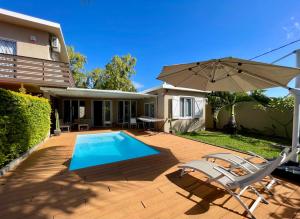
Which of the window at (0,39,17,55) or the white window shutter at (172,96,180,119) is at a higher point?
the window at (0,39,17,55)

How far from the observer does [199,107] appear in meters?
14.0

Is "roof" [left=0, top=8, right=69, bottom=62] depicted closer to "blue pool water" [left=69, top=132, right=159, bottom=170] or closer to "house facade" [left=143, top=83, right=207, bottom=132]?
"blue pool water" [left=69, top=132, right=159, bottom=170]

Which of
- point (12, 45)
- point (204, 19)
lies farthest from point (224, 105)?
point (12, 45)

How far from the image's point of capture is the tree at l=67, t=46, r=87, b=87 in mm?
26600

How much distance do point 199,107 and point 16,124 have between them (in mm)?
12530

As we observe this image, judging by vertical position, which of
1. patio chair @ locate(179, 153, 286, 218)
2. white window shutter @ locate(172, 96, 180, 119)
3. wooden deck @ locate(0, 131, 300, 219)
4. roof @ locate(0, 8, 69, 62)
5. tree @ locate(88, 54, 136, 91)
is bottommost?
wooden deck @ locate(0, 131, 300, 219)

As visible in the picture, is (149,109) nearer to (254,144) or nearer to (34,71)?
(254,144)

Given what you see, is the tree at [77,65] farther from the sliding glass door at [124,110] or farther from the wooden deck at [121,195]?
the wooden deck at [121,195]

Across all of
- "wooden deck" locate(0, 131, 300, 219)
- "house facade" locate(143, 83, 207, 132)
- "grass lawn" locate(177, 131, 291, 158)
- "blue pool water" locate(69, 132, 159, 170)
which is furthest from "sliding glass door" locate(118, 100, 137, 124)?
"wooden deck" locate(0, 131, 300, 219)

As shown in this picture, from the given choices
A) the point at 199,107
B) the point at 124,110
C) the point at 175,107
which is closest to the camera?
the point at 175,107

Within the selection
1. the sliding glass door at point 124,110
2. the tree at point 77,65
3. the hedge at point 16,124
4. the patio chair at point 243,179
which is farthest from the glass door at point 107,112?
the tree at point 77,65

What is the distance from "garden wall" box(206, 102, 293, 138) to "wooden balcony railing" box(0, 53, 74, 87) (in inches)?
523

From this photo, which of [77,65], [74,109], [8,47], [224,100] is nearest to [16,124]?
[8,47]

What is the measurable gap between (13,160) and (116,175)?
11.5 ft
